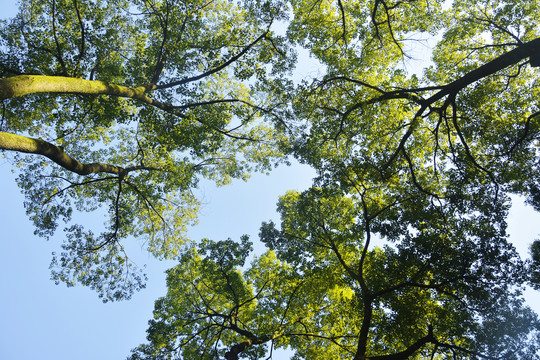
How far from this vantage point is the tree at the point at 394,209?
28.6ft

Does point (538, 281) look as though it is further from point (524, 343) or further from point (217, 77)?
point (217, 77)

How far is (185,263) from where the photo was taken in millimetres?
12367

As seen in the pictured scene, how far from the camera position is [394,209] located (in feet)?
33.0

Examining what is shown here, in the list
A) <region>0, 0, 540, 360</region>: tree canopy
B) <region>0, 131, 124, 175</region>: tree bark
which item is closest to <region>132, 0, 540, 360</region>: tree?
<region>0, 0, 540, 360</region>: tree canopy

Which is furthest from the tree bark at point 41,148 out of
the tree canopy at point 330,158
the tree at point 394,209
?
the tree at point 394,209

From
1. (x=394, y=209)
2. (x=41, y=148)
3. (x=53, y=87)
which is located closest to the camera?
(x=53, y=87)

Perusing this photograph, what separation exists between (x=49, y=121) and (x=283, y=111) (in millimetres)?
9303

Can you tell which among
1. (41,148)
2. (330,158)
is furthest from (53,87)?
(330,158)

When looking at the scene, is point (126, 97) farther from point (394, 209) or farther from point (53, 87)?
point (394, 209)

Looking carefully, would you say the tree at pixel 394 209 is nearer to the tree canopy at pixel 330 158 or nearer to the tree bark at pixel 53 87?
the tree canopy at pixel 330 158

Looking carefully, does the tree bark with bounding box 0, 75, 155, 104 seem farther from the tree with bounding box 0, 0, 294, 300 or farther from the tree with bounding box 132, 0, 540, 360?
the tree with bounding box 132, 0, 540, 360

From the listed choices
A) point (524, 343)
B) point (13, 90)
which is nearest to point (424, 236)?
point (524, 343)

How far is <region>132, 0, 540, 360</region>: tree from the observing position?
873 centimetres

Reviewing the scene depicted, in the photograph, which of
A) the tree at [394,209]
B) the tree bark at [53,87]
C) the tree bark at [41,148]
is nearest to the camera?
the tree bark at [53,87]
